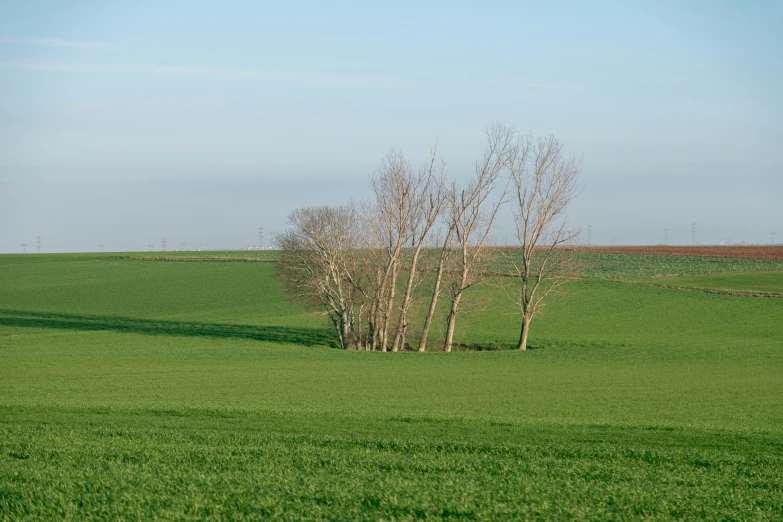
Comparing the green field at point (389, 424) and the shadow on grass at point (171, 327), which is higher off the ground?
the green field at point (389, 424)

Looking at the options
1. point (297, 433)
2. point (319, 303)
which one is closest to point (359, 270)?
point (319, 303)

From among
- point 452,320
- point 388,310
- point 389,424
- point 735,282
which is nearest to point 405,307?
point 388,310

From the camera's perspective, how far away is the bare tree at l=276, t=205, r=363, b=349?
43.1 m

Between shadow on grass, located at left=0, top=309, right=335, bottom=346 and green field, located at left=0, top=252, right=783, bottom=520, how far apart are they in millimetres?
402

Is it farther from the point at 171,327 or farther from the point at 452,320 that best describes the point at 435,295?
the point at 171,327

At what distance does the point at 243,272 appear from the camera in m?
86.1

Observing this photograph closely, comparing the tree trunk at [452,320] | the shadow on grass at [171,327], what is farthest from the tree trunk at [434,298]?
the shadow on grass at [171,327]

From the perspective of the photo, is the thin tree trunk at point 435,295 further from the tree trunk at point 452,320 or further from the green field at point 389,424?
the green field at point 389,424

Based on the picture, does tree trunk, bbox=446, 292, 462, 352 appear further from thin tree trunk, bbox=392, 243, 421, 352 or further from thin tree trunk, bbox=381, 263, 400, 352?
thin tree trunk, bbox=381, 263, 400, 352

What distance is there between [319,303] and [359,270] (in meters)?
3.85

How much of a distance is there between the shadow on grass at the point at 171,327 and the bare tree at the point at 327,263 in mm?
2941

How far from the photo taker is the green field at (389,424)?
24.1ft

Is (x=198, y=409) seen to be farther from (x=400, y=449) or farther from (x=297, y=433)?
(x=400, y=449)

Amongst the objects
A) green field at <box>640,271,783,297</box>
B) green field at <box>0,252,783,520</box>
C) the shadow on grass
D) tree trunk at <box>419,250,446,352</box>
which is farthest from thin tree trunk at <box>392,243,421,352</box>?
green field at <box>640,271,783,297</box>
